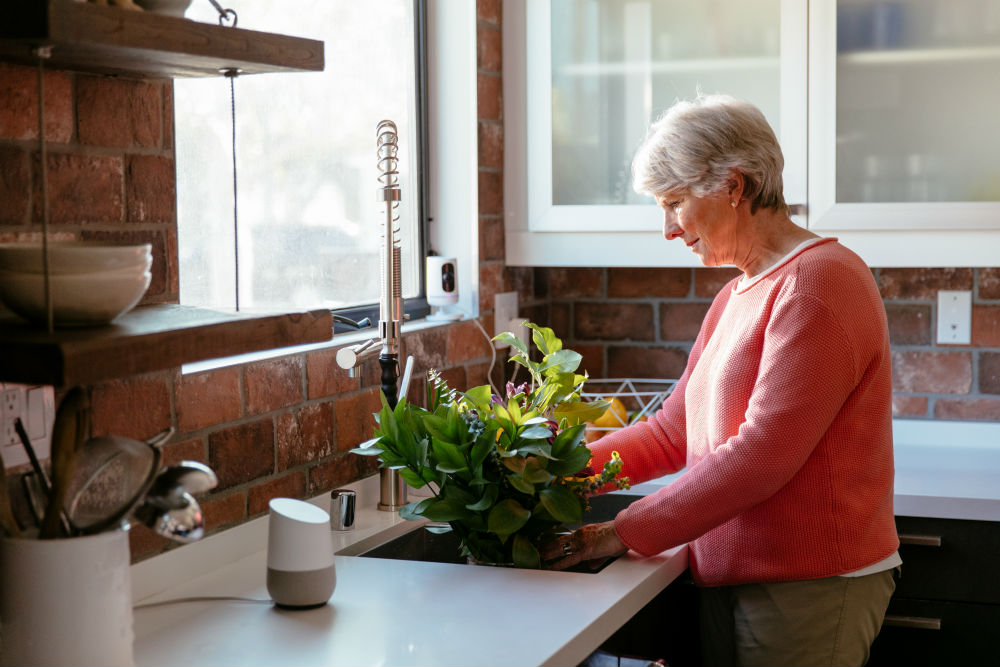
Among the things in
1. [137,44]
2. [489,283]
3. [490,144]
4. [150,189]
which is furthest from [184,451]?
[490,144]

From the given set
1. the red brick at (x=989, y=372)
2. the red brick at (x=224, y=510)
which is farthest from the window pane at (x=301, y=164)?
the red brick at (x=989, y=372)

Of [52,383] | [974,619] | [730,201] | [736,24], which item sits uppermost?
[736,24]

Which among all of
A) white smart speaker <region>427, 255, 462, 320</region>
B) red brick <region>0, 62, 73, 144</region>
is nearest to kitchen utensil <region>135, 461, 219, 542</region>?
red brick <region>0, 62, 73, 144</region>

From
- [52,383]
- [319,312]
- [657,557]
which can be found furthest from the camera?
[657,557]

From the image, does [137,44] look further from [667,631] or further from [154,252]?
[667,631]

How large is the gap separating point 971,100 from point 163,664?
1978 mm

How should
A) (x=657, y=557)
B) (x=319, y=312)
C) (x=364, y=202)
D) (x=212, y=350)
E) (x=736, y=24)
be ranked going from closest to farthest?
(x=212, y=350) < (x=319, y=312) < (x=657, y=557) < (x=364, y=202) < (x=736, y=24)

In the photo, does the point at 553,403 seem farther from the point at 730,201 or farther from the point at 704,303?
the point at 704,303

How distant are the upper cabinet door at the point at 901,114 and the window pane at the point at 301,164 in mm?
901

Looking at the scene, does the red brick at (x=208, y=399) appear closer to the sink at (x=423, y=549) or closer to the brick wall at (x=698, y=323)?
the sink at (x=423, y=549)

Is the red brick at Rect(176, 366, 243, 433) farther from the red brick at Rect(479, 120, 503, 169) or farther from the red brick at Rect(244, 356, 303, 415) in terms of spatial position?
the red brick at Rect(479, 120, 503, 169)

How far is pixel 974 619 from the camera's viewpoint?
7.18 feet

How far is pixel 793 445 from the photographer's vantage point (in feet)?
5.40

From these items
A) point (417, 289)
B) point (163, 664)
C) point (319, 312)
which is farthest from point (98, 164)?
point (417, 289)
